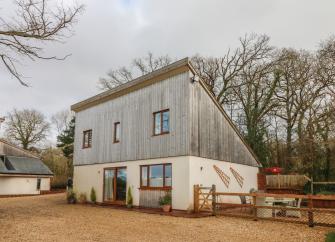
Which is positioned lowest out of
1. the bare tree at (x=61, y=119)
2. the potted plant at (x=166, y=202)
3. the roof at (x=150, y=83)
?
the potted plant at (x=166, y=202)

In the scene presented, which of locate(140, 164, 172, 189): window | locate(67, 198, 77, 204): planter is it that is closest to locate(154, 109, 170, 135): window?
locate(140, 164, 172, 189): window

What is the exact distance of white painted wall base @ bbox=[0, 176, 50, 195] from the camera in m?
29.2

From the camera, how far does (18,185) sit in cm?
3016

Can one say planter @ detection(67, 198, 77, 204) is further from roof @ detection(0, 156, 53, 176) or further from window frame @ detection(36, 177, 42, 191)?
window frame @ detection(36, 177, 42, 191)

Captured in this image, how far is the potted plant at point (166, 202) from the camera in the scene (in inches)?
531

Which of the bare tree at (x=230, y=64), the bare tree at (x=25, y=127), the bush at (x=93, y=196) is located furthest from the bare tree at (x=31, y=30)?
the bare tree at (x=25, y=127)

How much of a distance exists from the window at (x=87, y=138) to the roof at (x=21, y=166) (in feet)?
42.1

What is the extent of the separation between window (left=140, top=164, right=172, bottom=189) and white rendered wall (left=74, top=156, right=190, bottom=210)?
238 millimetres

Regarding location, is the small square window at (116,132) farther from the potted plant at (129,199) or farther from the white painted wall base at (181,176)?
the potted plant at (129,199)

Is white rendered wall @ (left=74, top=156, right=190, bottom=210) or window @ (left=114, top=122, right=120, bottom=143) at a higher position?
window @ (left=114, top=122, right=120, bottom=143)

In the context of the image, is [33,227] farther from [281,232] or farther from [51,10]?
[281,232]

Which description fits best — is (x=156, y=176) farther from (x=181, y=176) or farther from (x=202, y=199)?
(x=202, y=199)

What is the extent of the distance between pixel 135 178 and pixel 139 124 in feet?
9.05

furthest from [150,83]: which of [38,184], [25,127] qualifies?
[25,127]
